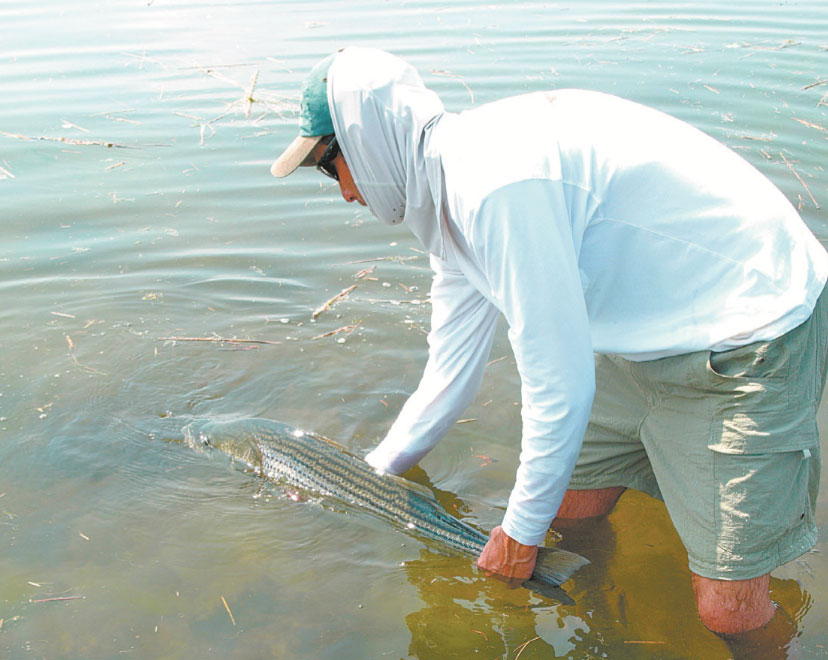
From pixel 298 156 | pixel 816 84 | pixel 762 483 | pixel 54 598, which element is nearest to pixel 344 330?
pixel 54 598

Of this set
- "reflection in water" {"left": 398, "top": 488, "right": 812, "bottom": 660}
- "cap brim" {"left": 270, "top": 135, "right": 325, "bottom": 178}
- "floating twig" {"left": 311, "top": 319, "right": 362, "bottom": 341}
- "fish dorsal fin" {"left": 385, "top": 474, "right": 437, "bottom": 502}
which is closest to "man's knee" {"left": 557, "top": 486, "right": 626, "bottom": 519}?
"reflection in water" {"left": 398, "top": 488, "right": 812, "bottom": 660}

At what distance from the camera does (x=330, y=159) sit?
10.3ft

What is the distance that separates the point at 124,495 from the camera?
4566mm

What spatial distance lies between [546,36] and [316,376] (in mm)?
8864

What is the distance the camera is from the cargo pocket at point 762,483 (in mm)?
2939

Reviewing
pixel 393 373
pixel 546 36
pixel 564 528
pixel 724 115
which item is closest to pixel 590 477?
pixel 564 528

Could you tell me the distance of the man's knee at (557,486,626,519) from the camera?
13.3ft

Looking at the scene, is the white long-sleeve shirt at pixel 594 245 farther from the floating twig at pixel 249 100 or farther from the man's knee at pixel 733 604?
the floating twig at pixel 249 100

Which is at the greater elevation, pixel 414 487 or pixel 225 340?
pixel 414 487

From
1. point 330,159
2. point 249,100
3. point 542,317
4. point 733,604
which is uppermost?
point 330,159

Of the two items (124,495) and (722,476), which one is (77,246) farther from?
(722,476)

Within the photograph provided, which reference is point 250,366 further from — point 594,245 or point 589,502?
point 594,245

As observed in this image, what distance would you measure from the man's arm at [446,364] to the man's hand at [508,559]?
2.93 feet

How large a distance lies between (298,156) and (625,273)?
4.12 ft
